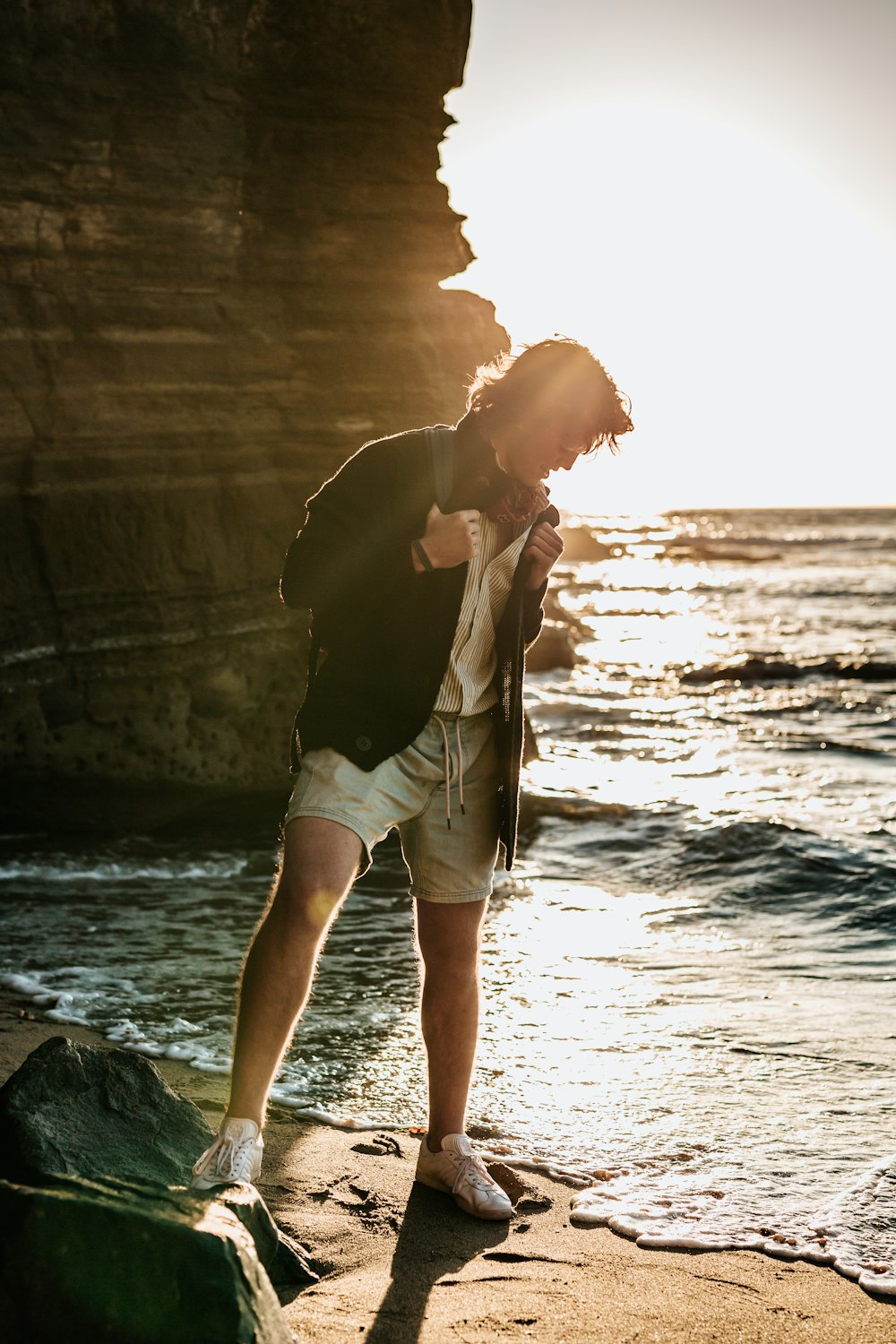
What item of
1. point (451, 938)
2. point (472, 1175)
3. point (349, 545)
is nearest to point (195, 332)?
point (349, 545)

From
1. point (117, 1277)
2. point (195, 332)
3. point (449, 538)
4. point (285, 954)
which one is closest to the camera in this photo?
point (117, 1277)

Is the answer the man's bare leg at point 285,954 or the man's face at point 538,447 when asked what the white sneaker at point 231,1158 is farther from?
the man's face at point 538,447

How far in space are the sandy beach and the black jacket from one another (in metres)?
1.09

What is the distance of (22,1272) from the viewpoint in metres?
2.09

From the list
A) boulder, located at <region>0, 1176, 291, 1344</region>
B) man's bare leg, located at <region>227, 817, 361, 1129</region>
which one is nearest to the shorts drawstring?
man's bare leg, located at <region>227, 817, 361, 1129</region>

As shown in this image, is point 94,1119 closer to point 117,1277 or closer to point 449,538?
point 117,1277

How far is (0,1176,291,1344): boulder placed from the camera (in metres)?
2.07

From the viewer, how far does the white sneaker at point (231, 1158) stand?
2.79 m

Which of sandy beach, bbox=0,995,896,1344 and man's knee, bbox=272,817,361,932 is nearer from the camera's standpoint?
sandy beach, bbox=0,995,896,1344

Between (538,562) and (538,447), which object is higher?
(538,447)

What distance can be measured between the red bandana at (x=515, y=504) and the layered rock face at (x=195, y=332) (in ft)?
17.0

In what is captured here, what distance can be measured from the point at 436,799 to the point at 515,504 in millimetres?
749

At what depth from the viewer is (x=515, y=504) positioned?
3258 mm

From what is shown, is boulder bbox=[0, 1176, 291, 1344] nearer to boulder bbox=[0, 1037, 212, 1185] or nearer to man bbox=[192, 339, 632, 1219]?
boulder bbox=[0, 1037, 212, 1185]
